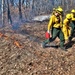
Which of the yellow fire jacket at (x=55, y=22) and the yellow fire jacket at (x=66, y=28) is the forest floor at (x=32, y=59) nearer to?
the yellow fire jacket at (x=66, y=28)

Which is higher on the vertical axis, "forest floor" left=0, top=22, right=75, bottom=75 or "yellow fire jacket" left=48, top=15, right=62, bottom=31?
"yellow fire jacket" left=48, top=15, right=62, bottom=31

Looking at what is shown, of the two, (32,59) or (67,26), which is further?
(67,26)

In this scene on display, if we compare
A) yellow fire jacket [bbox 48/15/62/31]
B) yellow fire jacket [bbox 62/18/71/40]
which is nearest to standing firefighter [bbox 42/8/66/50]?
yellow fire jacket [bbox 48/15/62/31]

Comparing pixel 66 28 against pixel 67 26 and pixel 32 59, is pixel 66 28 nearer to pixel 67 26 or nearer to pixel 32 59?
pixel 67 26

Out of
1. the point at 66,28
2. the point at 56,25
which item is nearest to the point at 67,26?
the point at 66,28

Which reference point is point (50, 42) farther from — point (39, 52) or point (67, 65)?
point (67, 65)

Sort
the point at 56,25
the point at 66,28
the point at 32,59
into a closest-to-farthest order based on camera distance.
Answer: the point at 32,59 → the point at 56,25 → the point at 66,28

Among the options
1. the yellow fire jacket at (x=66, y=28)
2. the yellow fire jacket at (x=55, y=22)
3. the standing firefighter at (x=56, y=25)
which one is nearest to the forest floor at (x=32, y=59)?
the standing firefighter at (x=56, y=25)

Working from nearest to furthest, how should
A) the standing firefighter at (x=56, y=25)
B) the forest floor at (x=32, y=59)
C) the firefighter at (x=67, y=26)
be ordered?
the forest floor at (x=32, y=59) → the standing firefighter at (x=56, y=25) → the firefighter at (x=67, y=26)

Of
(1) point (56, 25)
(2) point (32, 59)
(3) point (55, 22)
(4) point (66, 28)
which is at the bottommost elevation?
(2) point (32, 59)

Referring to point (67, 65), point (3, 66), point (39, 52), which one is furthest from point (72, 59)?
point (3, 66)

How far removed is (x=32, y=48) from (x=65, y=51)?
1.46 metres

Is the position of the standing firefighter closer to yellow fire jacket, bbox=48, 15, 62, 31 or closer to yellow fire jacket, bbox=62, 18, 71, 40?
yellow fire jacket, bbox=48, 15, 62, 31

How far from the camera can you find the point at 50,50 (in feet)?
34.6
